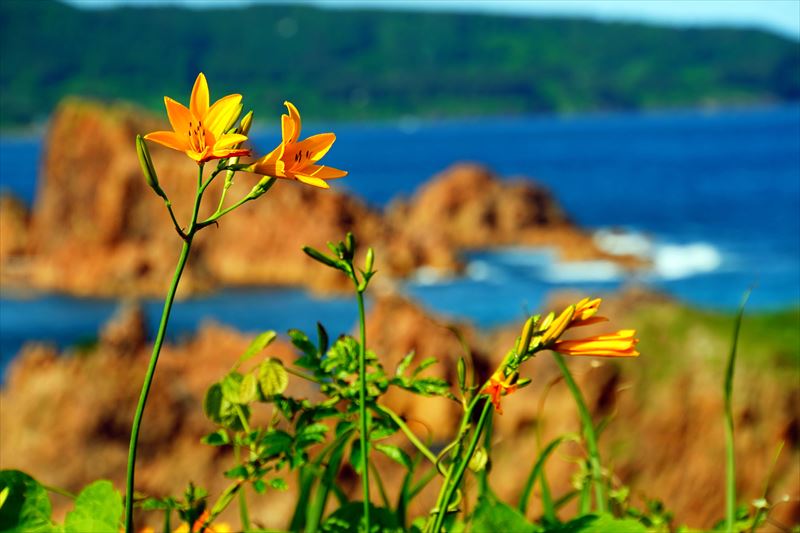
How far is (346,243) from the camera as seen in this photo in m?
1.23

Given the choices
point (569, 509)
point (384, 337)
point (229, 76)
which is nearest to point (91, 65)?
point (229, 76)

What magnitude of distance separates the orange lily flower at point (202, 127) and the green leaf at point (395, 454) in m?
0.47

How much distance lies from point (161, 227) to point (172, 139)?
4092 centimetres

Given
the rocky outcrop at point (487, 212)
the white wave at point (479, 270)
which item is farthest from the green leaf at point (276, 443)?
the rocky outcrop at point (487, 212)

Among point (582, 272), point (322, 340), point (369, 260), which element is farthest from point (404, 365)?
point (582, 272)

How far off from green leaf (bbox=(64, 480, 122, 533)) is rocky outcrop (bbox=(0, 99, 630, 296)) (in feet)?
114

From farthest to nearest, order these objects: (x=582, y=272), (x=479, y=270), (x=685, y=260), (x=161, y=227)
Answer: (x=685, y=260)
(x=479, y=270)
(x=582, y=272)
(x=161, y=227)

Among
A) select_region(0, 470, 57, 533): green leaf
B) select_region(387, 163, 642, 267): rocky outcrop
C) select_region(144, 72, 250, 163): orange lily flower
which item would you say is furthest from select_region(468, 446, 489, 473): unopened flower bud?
select_region(387, 163, 642, 267): rocky outcrop

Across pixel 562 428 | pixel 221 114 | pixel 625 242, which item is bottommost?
pixel 562 428

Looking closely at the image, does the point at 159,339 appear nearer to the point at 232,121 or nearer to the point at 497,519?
the point at 232,121

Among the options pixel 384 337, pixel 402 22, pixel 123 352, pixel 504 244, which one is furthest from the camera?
pixel 402 22

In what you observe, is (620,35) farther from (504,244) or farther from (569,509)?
(569,509)

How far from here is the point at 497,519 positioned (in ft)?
4.80

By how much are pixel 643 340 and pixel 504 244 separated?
137 ft
